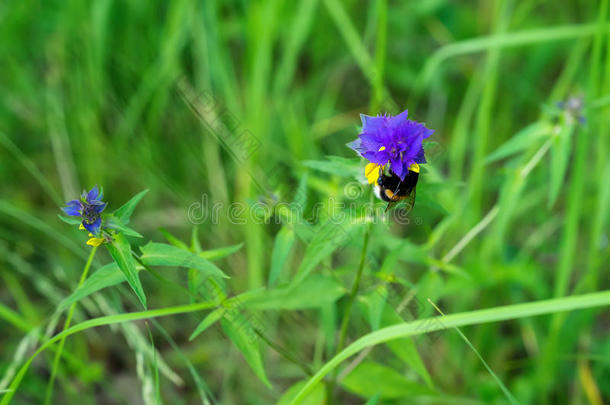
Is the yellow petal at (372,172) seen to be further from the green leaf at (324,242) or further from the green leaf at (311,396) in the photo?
the green leaf at (311,396)

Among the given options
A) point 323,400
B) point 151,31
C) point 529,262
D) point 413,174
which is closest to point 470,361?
point 529,262

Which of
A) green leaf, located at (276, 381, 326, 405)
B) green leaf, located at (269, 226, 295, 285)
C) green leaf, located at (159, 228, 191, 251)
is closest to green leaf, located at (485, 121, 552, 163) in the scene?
green leaf, located at (269, 226, 295, 285)

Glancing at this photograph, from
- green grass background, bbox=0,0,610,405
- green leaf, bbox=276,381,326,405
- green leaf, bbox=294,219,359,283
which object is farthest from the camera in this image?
green grass background, bbox=0,0,610,405

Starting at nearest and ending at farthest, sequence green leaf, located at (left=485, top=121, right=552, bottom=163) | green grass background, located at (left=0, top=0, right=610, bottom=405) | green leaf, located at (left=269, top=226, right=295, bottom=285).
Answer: green leaf, located at (left=269, top=226, right=295, bottom=285)
green leaf, located at (left=485, top=121, right=552, bottom=163)
green grass background, located at (left=0, top=0, right=610, bottom=405)

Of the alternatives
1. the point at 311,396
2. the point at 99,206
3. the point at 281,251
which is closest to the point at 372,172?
the point at 281,251

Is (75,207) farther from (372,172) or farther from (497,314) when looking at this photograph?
(497,314)

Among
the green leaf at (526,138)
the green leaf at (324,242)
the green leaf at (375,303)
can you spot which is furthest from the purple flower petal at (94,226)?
the green leaf at (526,138)

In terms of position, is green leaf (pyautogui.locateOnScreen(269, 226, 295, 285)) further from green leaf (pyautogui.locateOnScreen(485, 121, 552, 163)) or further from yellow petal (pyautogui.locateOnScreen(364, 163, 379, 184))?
green leaf (pyautogui.locateOnScreen(485, 121, 552, 163))
